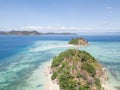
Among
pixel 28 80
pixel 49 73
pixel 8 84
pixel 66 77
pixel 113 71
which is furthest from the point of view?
pixel 113 71

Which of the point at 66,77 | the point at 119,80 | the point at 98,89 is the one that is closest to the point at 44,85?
the point at 66,77

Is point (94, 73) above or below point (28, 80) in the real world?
above

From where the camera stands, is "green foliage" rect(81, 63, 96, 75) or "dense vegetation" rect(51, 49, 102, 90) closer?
"dense vegetation" rect(51, 49, 102, 90)

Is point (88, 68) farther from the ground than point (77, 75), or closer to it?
farther from the ground

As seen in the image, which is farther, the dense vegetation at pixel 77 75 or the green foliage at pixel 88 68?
the green foliage at pixel 88 68

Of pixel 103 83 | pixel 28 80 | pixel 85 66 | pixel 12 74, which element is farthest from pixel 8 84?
pixel 103 83

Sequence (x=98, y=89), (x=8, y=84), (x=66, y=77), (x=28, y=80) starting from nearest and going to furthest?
(x=98, y=89)
(x=66, y=77)
(x=8, y=84)
(x=28, y=80)

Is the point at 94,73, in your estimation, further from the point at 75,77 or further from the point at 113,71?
the point at 113,71

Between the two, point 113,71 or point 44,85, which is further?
point 113,71

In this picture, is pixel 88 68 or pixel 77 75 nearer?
pixel 77 75
